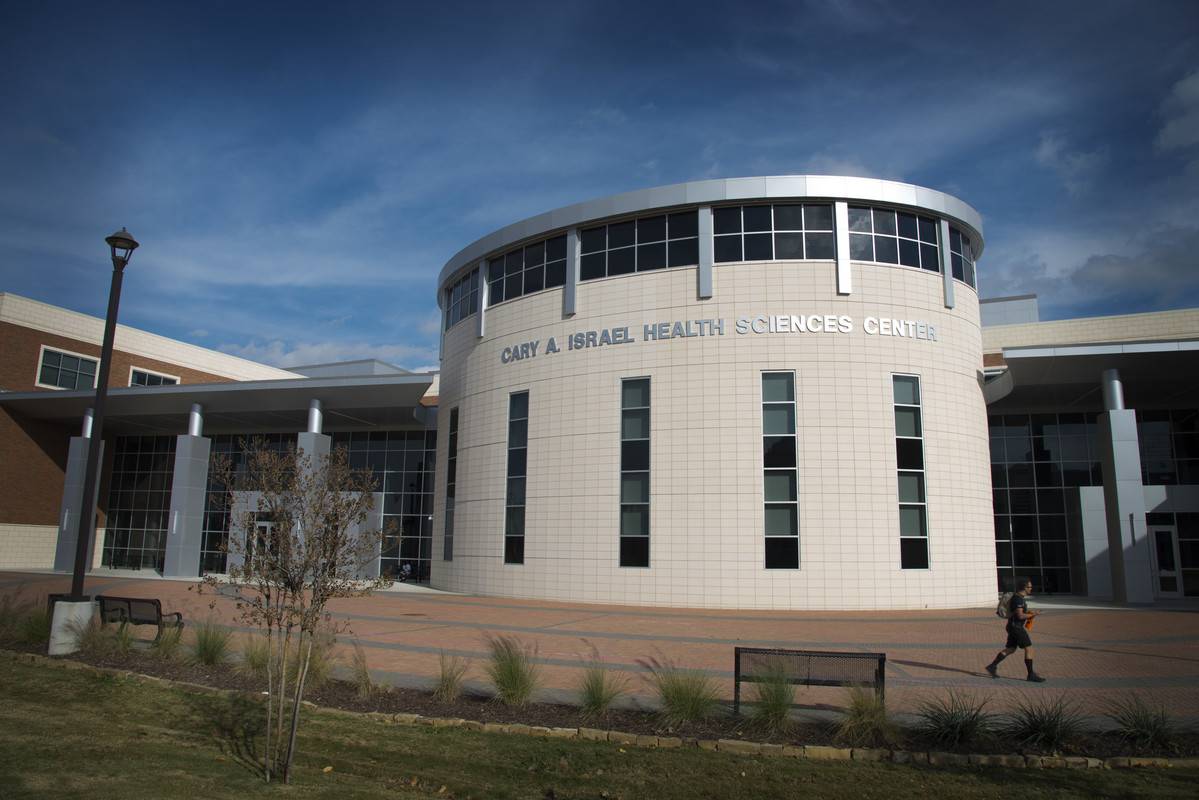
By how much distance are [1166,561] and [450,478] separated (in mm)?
26269

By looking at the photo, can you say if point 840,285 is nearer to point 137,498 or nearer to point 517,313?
point 517,313

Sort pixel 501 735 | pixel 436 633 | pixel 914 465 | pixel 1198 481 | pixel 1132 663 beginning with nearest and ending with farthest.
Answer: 1. pixel 501 735
2. pixel 1132 663
3. pixel 436 633
4. pixel 914 465
5. pixel 1198 481

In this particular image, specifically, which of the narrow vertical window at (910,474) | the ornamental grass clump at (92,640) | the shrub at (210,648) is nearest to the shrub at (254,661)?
the shrub at (210,648)

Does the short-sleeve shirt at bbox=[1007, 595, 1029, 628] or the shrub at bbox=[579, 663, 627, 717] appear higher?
the short-sleeve shirt at bbox=[1007, 595, 1029, 628]

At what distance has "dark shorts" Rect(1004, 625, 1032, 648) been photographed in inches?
473

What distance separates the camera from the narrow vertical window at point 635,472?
24.6 meters

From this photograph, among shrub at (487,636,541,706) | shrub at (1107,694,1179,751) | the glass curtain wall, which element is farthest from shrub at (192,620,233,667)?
the glass curtain wall

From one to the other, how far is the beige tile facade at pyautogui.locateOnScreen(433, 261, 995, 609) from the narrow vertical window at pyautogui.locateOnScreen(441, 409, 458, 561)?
12.8 feet

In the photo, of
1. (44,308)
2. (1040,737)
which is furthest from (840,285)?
(44,308)

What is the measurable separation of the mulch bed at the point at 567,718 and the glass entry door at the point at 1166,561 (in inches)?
968

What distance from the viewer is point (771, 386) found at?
24.3m

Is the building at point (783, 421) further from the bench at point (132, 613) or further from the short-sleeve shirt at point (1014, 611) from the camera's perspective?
the bench at point (132, 613)

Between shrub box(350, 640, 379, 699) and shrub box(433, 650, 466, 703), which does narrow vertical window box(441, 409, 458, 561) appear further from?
shrub box(433, 650, 466, 703)

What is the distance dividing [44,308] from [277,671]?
42323mm
